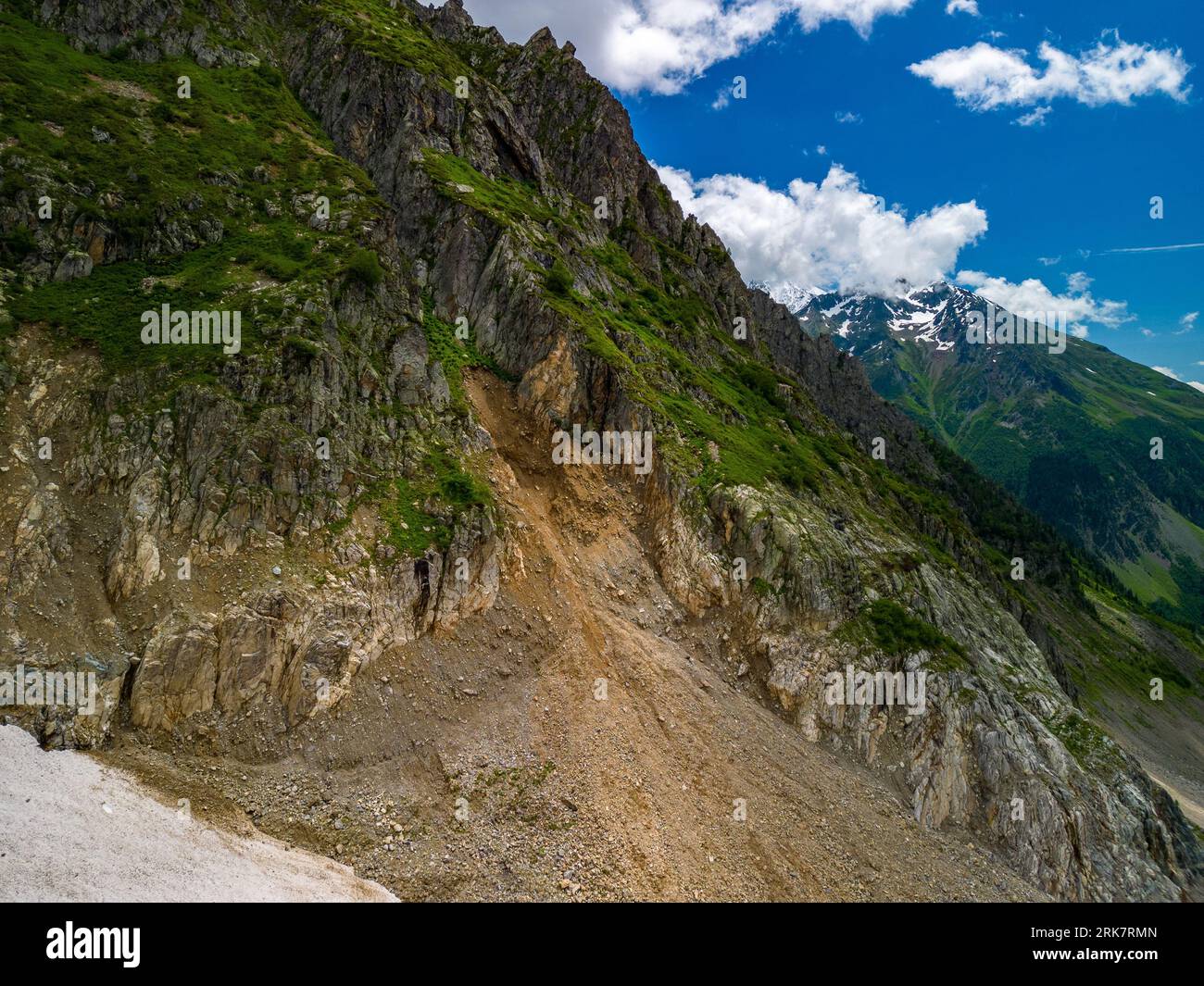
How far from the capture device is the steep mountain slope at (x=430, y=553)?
81.5 feet

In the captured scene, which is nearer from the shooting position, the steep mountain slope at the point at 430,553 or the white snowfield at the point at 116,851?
the white snowfield at the point at 116,851

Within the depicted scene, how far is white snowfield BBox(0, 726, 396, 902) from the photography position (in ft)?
56.4

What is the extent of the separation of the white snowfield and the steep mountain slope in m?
1.24

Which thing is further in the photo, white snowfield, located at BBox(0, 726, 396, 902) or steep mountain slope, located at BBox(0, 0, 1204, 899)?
steep mountain slope, located at BBox(0, 0, 1204, 899)

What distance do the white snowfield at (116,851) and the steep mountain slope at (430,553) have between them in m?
1.24

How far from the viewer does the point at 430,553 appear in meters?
31.5

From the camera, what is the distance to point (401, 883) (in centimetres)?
2234

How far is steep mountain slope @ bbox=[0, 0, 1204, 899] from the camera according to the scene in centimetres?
2484

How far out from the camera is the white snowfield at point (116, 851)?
17.2m

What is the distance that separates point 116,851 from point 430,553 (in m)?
16.2

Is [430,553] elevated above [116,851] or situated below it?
above

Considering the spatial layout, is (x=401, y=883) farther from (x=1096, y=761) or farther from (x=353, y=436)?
(x=1096, y=761)

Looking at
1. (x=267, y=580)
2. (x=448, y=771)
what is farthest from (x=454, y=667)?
(x=267, y=580)
